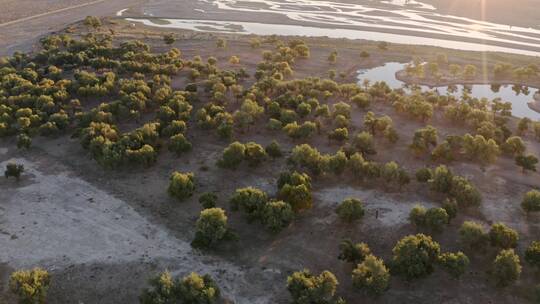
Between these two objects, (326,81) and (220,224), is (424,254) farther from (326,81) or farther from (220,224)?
(326,81)

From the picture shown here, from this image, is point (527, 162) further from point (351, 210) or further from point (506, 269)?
point (351, 210)

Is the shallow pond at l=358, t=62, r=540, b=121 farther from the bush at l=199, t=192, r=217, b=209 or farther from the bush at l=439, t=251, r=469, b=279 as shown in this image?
the bush at l=199, t=192, r=217, b=209

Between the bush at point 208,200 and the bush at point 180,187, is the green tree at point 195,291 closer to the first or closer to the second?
the bush at point 208,200

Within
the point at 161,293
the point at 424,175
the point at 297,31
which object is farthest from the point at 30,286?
the point at 297,31

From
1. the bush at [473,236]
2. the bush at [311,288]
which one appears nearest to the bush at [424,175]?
the bush at [473,236]

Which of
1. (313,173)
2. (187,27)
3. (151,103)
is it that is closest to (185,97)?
(151,103)
